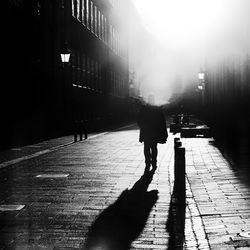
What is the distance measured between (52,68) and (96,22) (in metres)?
16.4

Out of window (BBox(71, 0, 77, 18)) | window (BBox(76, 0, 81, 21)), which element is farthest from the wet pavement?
window (BBox(76, 0, 81, 21))

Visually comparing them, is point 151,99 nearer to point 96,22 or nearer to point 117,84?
point 96,22

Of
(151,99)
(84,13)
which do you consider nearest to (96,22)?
(84,13)

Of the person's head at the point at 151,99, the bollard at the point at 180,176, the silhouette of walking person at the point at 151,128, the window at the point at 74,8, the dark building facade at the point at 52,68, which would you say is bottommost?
the bollard at the point at 180,176

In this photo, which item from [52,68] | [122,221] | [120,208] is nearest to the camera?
[122,221]

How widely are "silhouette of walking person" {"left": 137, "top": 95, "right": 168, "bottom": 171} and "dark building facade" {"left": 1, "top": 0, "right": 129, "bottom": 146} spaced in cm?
1084

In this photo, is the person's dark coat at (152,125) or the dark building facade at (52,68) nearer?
the person's dark coat at (152,125)

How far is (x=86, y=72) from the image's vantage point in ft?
136

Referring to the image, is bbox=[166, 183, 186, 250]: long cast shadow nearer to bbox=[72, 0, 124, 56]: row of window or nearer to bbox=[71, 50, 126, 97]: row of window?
bbox=[71, 50, 126, 97]: row of window

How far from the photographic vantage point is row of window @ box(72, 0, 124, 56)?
39.2m

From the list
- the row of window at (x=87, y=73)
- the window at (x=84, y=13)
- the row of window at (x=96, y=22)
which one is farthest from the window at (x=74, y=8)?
the window at (x=84, y=13)

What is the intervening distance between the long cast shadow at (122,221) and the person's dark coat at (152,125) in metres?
3.05

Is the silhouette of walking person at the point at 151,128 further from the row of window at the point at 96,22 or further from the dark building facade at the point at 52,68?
the row of window at the point at 96,22

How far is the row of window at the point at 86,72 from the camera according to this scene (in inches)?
1462
